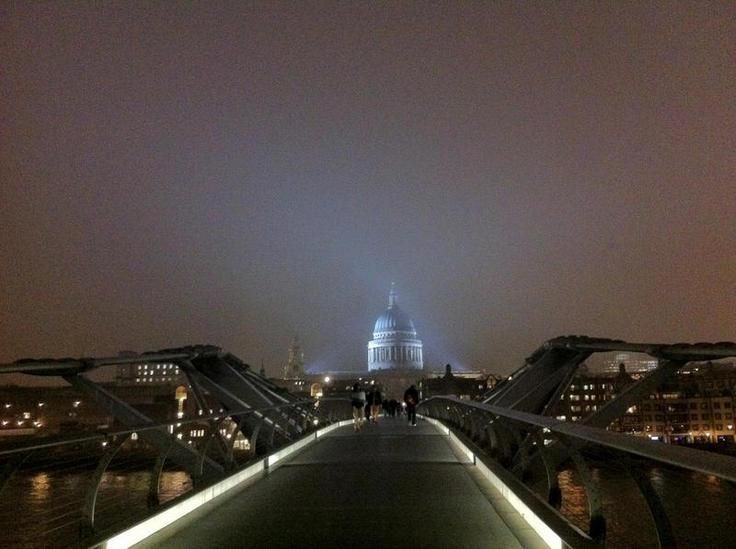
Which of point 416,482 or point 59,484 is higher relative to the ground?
point 416,482

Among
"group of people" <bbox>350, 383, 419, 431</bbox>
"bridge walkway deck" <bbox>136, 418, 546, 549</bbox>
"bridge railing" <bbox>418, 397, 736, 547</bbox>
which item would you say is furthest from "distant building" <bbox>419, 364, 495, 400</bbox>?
"bridge railing" <bbox>418, 397, 736, 547</bbox>

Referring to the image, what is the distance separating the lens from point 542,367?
2512 centimetres

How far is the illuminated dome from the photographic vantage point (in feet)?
552

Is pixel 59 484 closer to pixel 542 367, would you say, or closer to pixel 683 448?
pixel 542 367

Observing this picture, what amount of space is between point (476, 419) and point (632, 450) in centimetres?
1205

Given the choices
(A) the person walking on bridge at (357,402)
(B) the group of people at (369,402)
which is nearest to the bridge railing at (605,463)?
(A) the person walking on bridge at (357,402)

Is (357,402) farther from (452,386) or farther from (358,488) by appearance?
(452,386)

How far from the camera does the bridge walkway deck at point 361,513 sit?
6.30 m

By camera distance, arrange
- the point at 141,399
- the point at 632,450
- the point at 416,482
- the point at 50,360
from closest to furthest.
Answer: the point at 632,450, the point at 416,482, the point at 50,360, the point at 141,399

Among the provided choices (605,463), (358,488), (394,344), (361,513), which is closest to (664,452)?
(605,463)

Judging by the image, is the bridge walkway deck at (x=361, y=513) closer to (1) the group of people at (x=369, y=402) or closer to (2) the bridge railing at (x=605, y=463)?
(2) the bridge railing at (x=605, y=463)

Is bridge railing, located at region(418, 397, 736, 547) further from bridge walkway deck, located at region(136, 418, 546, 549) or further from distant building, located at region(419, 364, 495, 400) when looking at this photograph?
distant building, located at region(419, 364, 495, 400)

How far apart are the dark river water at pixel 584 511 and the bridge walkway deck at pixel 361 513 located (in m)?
0.74

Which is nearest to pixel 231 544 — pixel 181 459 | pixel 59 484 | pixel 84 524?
pixel 84 524
